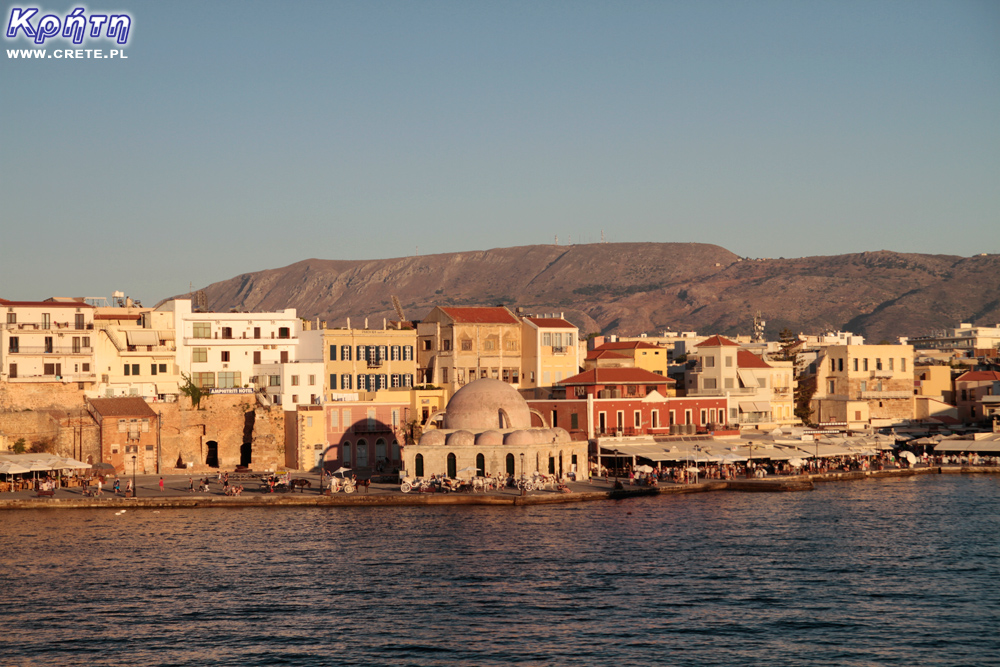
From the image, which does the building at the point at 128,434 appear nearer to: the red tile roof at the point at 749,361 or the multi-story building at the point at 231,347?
the multi-story building at the point at 231,347

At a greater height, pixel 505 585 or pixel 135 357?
pixel 135 357

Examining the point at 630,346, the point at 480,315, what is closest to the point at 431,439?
the point at 480,315

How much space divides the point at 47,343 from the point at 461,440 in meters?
27.9

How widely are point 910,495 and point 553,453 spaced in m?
21.6

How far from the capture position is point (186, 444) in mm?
77250

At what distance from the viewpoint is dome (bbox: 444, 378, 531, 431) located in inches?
2840

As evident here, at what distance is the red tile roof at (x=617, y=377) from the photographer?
260 ft

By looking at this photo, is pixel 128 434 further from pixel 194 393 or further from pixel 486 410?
pixel 486 410

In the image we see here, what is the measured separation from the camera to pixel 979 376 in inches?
4176

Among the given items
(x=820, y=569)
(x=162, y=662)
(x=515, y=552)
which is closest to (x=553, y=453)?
(x=515, y=552)

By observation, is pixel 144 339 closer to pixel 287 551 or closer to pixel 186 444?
pixel 186 444

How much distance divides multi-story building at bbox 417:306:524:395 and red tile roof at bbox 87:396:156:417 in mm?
21556

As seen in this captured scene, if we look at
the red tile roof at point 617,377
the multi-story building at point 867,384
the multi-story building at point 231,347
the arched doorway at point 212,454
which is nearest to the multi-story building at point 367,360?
the multi-story building at point 231,347

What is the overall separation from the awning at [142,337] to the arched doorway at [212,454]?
7.77m
